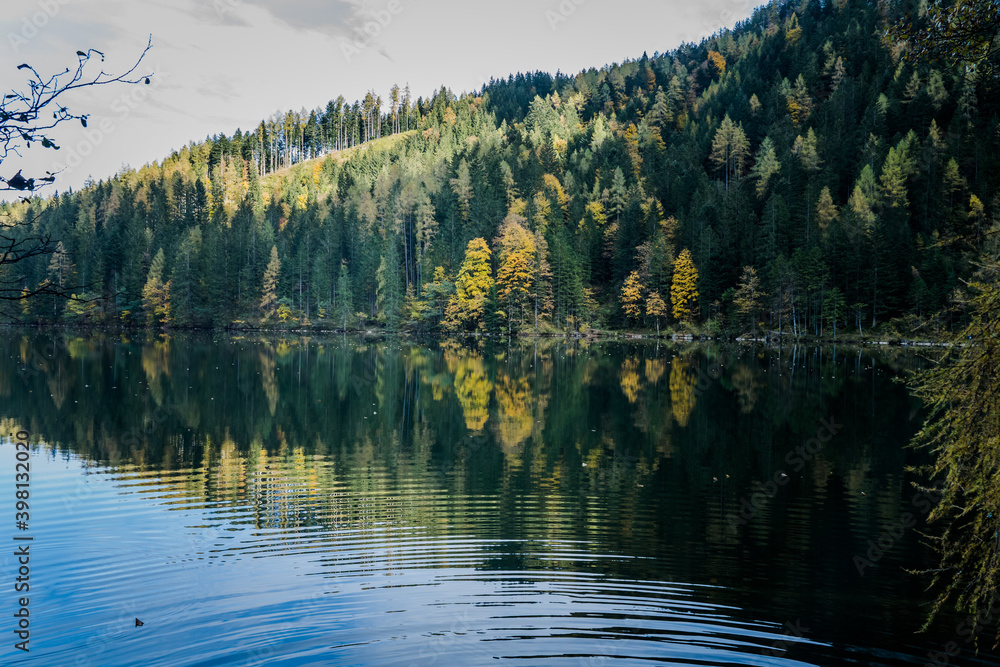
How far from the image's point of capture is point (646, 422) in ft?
86.1

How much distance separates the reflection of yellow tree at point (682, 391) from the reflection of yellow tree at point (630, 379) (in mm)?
1901

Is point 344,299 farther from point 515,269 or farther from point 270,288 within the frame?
point 515,269

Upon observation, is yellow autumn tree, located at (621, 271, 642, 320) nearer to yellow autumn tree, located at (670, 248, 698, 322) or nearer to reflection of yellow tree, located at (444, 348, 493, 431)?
yellow autumn tree, located at (670, 248, 698, 322)

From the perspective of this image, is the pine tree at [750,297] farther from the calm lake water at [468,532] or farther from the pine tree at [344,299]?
the pine tree at [344,299]

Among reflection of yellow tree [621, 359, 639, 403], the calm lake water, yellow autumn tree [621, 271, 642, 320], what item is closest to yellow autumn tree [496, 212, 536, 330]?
yellow autumn tree [621, 271, 642, 320]

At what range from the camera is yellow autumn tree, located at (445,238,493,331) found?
89000 millimetres

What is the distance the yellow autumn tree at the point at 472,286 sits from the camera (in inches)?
3504

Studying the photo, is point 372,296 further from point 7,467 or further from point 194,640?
point 194,640

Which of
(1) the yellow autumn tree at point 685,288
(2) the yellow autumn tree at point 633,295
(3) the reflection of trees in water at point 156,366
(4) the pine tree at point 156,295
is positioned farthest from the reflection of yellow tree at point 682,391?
(4) the pine tree at point 156,295

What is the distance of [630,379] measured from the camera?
4059cm

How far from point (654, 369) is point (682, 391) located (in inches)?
475

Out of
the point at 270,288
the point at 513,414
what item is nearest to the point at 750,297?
the point at 513,414

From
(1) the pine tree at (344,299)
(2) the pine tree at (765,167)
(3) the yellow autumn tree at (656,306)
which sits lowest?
(3) the yellow autumn tree at (656,306)

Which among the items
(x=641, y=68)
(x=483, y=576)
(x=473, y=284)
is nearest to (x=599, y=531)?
(x=483, y=576)
